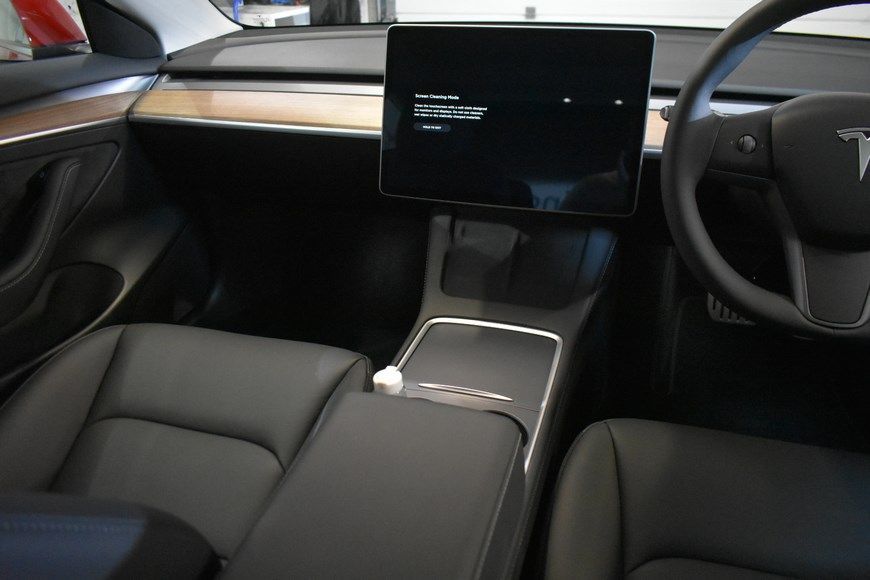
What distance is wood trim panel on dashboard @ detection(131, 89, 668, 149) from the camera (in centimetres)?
136

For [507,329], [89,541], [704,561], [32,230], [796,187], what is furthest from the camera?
[32,230]

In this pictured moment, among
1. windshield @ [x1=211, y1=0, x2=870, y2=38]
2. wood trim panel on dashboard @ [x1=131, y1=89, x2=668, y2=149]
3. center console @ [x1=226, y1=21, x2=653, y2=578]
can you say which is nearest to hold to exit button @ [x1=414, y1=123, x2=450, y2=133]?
center console @ [x1=226, y1=21, x2=653, y2=578]

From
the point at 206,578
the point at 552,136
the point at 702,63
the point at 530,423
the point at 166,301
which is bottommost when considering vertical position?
the point at 166,301

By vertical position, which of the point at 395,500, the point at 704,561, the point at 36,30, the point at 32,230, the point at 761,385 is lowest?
the point at 761,385

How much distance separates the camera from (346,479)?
477 millimetres

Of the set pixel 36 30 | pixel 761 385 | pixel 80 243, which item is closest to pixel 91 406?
pixel 80 243

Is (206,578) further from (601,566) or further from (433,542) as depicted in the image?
(601,566)

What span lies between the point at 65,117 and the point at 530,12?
2199 millimetres

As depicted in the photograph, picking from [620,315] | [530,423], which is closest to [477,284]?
[530,423]

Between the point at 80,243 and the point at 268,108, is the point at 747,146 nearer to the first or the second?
the point at 268,108

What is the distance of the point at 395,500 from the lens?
1.50 ft

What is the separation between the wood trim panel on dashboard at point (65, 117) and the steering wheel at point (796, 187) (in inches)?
44.5

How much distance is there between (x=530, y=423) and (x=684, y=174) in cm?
42

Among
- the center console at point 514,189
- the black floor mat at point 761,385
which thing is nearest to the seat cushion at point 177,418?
the center console at point 514,189
